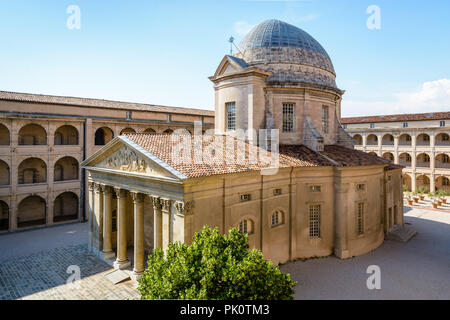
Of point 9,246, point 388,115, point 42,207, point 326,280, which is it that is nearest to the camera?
point 326,280

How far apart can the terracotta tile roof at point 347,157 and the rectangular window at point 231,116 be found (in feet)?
26.6

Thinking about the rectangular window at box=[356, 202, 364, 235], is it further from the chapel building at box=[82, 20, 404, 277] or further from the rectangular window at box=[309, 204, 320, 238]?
the rectangular window at box=[309, 204, 320, 238]

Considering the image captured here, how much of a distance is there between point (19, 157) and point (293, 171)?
2825 centimetres

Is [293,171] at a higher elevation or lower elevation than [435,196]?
higher

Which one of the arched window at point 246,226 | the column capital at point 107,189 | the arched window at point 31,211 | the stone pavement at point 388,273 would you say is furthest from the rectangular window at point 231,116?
the arched window at point 31,211

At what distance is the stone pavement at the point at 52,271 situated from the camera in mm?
16453

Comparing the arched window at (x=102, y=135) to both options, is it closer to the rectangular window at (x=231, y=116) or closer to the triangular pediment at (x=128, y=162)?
the triangular pediment at (x=128, y=162)

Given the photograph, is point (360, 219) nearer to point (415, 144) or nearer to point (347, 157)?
point (347, 157)

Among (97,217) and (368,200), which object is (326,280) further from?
(97,217)

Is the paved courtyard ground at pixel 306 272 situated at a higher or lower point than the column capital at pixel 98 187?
lower

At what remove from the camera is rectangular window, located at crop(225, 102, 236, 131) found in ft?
80.3

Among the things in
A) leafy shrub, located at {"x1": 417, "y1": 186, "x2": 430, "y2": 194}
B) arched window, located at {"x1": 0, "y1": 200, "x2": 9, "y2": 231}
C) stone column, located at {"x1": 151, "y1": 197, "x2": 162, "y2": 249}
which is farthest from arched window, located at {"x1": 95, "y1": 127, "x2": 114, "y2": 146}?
leafy shrub, located at {"x1": 417, "y1": 186, "x2": 430, "y2": 194}

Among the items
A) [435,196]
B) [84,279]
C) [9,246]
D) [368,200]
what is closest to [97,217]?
[84,279]

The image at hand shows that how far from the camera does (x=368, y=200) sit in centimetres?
2302
